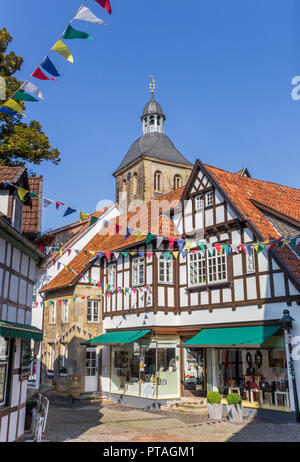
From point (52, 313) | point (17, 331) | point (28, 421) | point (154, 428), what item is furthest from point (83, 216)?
point (52, 313)

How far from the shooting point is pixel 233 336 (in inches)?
595

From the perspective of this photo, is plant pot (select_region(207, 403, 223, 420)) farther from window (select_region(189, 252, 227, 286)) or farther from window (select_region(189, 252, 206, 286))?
window (select_region(189, 252, 206, 286))

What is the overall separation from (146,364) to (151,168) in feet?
81.7

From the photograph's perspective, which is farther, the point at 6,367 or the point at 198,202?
the point at 198,202

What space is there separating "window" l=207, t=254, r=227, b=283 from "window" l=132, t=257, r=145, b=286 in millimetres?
3231

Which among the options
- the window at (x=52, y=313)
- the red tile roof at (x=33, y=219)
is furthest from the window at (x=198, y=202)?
the window at (x=52, y=313)

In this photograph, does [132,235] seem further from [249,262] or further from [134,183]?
[134,183]

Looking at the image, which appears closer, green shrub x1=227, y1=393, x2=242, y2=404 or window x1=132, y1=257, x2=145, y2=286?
green shrub x1=227, y1=393, x2=242, y2=404

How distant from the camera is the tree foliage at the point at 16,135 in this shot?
57.1 ft

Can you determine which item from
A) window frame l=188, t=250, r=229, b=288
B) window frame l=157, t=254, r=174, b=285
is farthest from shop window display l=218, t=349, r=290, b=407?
window frame l=157, t=254, r=174, b=285

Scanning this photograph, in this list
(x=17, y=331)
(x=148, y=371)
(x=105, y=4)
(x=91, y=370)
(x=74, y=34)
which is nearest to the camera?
(x=105, y=4)

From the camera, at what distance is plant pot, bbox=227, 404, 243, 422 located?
13.9 metres

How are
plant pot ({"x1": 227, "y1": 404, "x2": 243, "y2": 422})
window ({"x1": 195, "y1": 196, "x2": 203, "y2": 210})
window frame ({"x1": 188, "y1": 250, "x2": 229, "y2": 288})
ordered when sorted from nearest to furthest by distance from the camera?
plant pot ({"x1": 227, "y1": 404, "x2": 243, "y2": 422}) < window frame ({"x1": 188, "y1": 250, "x2": 229, "y2": 288}) < window ({"x1": 195, "y1": 196, "x2": 203, "y2": 210})
